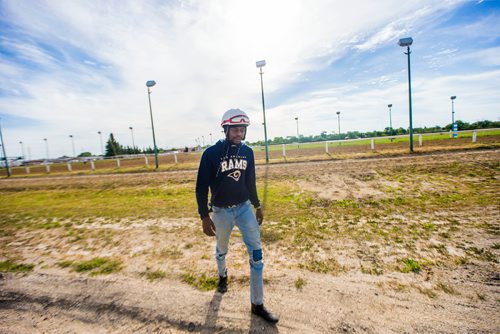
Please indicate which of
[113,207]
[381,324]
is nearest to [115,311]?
[381,324]

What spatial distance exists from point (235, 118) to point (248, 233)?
1568 millimetres

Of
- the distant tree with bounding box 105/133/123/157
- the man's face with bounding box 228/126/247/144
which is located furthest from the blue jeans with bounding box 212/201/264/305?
the distant tree with bounding box 105/133/123/157

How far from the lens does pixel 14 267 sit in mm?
4703

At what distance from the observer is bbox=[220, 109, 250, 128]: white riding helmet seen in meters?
3.11

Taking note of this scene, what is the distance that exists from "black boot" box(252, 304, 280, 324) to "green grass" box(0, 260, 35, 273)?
4.74 m

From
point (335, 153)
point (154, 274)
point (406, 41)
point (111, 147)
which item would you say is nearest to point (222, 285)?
point (154, 274)

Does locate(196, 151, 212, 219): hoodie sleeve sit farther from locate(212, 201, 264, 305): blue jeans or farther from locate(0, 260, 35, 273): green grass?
locate(0, 260, 35, 273): green grass

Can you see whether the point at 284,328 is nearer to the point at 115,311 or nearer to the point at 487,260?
the point at 115,311

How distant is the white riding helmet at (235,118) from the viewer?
10.2 feet

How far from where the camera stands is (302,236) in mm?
5297

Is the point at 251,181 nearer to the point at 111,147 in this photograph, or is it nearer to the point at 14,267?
the point at 14,267

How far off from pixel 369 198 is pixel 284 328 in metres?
6.38

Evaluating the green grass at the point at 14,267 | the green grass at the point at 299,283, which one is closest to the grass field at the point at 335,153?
the green grass at the point at 14,267

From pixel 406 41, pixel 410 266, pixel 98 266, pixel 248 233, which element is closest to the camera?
pixel 248 233
